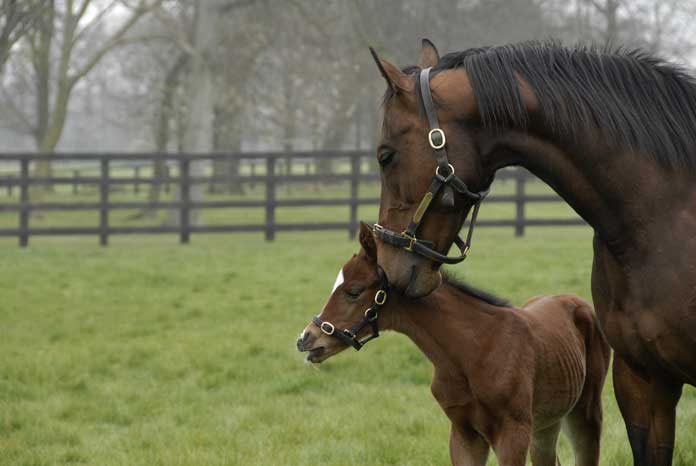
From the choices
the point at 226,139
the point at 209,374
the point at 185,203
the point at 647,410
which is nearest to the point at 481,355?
the point at 647,410

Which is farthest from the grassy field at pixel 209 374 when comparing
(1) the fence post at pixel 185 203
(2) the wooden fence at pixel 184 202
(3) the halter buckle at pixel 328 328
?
(1) the fence post at pixel 185 203

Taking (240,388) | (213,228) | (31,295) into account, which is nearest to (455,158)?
(240,388)

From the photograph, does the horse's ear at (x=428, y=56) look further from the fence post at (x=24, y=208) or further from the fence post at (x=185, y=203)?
the fence post at (x=24, y=208)

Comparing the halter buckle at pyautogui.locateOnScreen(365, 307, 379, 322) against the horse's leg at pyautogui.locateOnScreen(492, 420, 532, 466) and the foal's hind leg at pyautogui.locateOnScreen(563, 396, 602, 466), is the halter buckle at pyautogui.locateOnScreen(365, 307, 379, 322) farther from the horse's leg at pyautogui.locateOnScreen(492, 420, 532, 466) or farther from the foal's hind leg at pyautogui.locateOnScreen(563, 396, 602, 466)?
the foal's hind leg at pyautogui.locateOnScreen(563, 396, 602, 466)

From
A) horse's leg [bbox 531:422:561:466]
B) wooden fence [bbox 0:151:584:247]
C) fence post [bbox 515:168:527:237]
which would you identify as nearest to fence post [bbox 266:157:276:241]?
wooden fence [bbox 0:151:584:247]

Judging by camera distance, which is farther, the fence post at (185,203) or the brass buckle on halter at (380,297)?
the fence post at (185,203)

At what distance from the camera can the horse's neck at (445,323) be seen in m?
3.74

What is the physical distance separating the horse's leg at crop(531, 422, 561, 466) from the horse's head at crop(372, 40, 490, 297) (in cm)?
157

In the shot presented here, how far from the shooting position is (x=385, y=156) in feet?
9.33

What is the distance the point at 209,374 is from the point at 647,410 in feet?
13.7

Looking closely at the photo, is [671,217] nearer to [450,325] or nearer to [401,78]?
[401,78]

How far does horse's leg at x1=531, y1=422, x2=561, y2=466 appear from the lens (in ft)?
13.6

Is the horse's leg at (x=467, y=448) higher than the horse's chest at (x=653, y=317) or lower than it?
lower

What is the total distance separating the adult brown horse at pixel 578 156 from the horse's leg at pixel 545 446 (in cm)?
133
